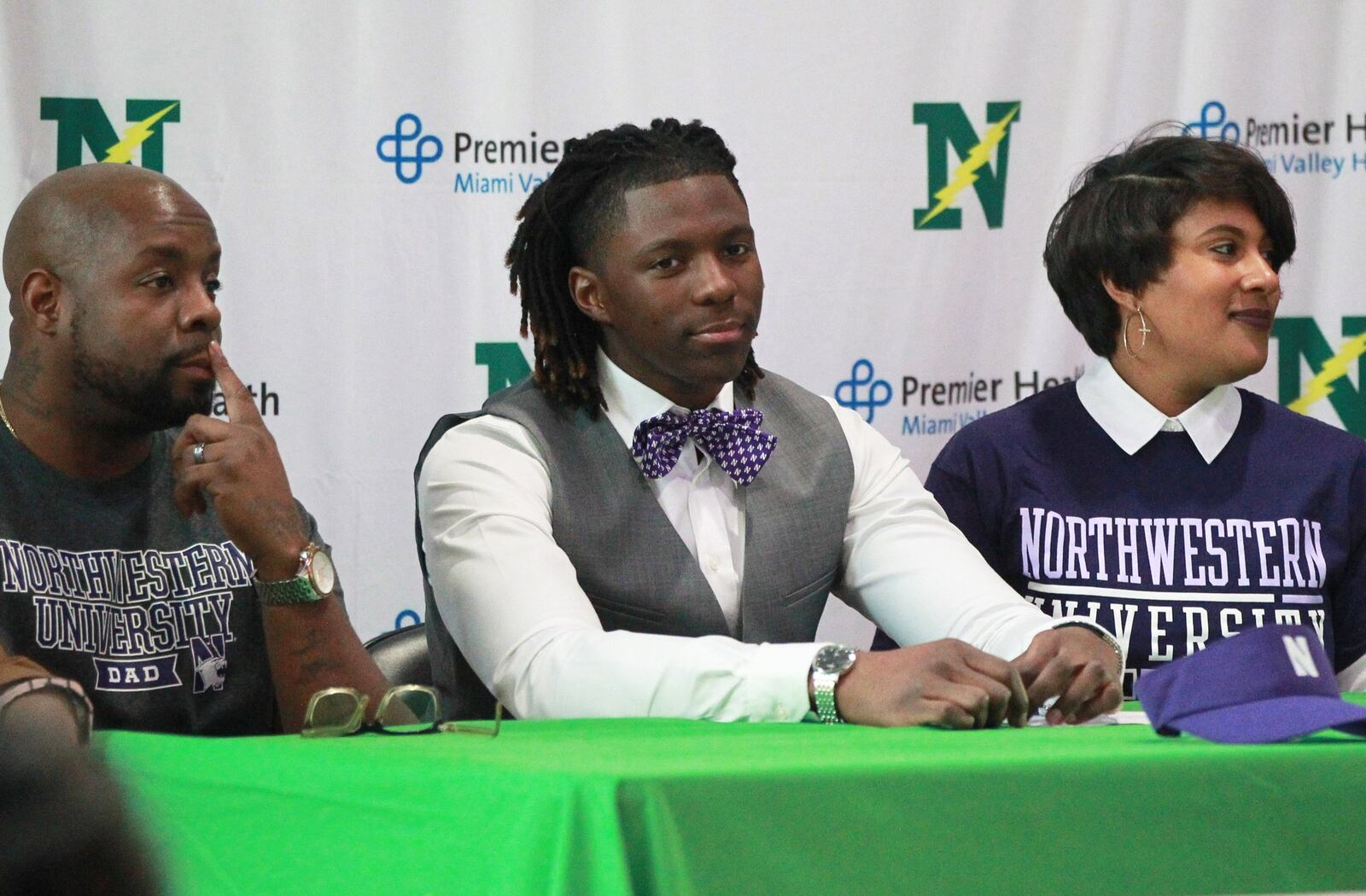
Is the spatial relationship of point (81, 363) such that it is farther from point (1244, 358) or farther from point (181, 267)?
point (1244, 358)

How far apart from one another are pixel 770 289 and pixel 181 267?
4.97 ft

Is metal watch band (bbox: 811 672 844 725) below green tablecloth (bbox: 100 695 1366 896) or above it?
below

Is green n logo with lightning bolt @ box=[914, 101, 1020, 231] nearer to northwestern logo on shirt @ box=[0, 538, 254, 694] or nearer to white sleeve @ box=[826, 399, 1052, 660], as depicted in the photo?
white sleeve @ box=[826, 399, 1052, 660]

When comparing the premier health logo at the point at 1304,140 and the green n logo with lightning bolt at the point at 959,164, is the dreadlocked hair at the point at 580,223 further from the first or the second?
the premier health logo at the point at 1304,140

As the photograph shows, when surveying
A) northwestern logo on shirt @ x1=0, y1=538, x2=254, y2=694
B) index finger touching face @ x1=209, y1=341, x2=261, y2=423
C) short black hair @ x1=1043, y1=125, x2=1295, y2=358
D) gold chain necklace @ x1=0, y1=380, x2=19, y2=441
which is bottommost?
northwestern logo on shirt @ x1=0, y1=538, x2=254, y2=694

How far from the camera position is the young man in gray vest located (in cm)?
206

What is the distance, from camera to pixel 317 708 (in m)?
1.38

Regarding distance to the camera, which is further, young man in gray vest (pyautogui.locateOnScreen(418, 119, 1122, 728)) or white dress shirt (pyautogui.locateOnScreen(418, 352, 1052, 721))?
young man in gray vest (pyautogui.locateOnScreen(418, 119, 1122, 728))

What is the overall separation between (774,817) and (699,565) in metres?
1.21

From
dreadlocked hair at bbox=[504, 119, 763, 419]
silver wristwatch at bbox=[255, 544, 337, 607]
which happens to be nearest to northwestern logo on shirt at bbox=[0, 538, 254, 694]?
silver wristwatch at bbox=[255, 544, 337, 607]

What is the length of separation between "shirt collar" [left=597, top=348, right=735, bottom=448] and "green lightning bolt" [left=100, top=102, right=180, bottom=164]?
1.29 m

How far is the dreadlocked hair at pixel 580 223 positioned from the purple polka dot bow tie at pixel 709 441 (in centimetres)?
12

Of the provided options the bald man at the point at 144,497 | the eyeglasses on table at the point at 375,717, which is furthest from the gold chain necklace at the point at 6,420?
the eyeglasses on table at the point at 375,717

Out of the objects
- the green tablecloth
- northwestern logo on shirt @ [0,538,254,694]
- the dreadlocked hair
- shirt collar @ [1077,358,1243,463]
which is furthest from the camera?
shirt collar @ [1077,358,1243,463]
